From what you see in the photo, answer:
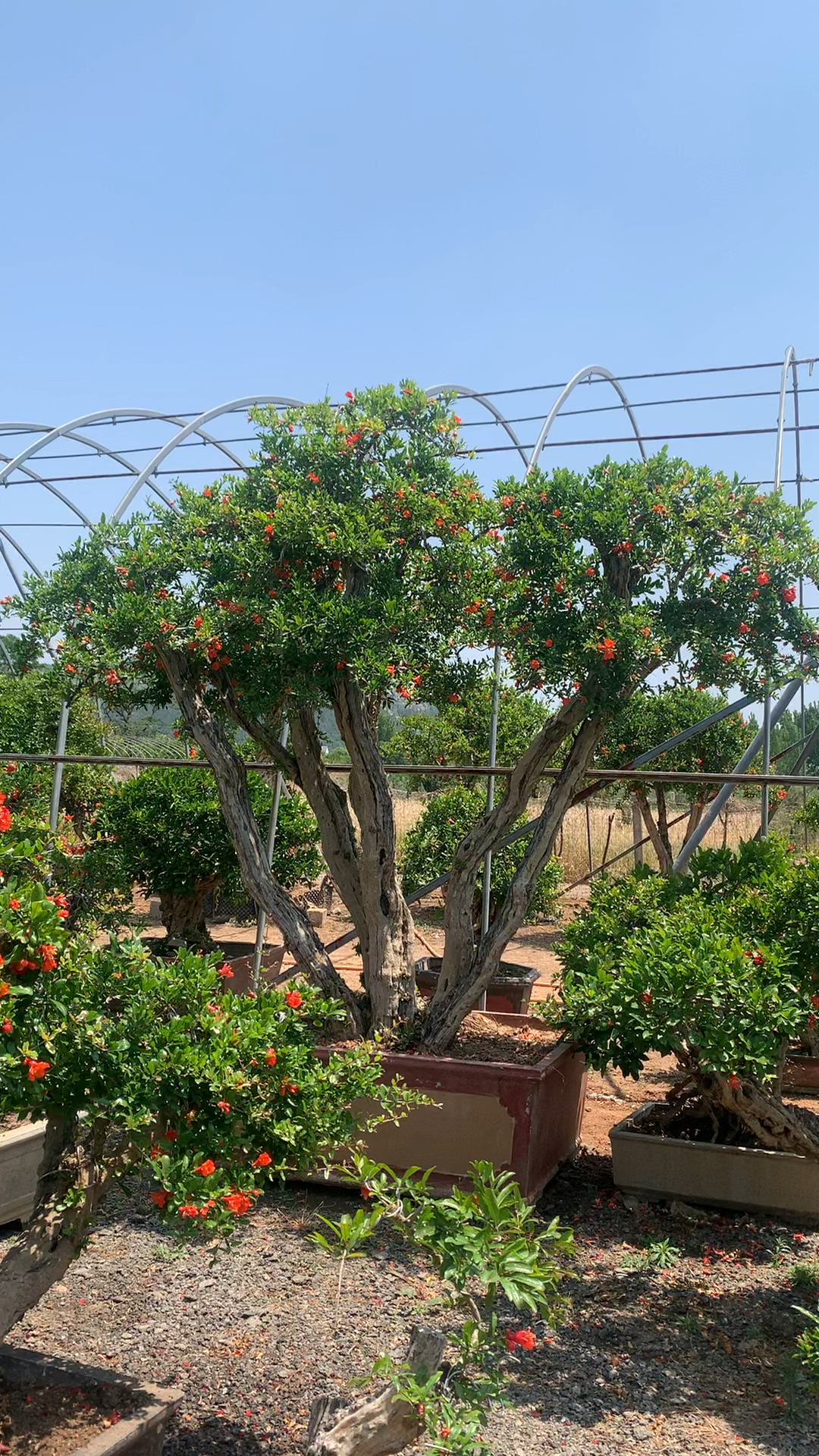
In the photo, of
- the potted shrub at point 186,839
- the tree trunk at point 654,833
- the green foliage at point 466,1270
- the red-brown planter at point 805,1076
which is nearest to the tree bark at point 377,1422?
the green foliage at point 466,1270

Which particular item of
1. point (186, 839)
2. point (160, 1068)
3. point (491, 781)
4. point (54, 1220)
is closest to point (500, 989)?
point (186, 839)

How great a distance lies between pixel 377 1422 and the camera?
2.03 meters

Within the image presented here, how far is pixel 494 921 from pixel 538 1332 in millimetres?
1694

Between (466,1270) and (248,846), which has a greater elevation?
(248,846)

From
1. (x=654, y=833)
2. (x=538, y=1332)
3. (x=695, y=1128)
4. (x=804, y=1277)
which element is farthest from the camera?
(x=654, y=833)

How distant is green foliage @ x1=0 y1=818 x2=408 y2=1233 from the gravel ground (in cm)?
33

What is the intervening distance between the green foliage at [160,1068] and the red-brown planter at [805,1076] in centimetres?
388

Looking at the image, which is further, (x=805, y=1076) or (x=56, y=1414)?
(x=805, y=1076)

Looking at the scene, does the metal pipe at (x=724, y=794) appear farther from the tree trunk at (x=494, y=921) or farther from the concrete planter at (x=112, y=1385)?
the concrete planter at (x=112, y=1385)

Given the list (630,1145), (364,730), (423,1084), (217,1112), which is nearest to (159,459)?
(364,730)

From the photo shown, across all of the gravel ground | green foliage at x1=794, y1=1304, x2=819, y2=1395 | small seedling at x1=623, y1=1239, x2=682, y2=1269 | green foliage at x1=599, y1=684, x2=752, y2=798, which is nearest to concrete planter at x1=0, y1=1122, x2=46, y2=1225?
the gravel ground

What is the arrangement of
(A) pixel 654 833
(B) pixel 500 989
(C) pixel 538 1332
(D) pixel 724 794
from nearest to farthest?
(C) pixel 538 1332 → (D) pixel 724 794 → (B) pixel 500 989 → (A) pixel 654 833

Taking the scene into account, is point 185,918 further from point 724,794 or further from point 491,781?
point 724,794

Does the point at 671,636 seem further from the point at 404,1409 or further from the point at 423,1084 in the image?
the point at 404,1409
